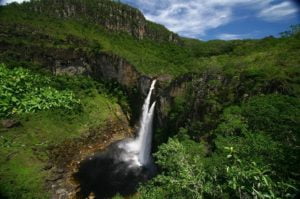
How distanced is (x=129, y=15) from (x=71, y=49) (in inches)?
1361

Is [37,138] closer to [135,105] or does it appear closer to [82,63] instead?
[135,105]

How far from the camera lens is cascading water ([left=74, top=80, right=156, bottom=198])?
33031 millimetres

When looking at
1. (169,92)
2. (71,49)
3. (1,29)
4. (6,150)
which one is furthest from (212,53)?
(6,150)

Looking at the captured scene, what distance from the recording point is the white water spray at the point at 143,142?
40.8 m

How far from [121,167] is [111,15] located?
60.6 m

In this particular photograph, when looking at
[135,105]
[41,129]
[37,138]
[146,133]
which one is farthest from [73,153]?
[135,105]

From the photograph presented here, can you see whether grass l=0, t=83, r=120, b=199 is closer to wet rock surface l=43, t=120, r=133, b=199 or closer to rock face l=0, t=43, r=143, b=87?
wet rock surface l=43, t=120, r=133, b=199

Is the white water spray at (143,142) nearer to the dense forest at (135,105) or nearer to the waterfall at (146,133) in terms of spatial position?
the waterfall at (146,133)

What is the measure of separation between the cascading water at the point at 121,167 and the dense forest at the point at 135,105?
5.31 feet

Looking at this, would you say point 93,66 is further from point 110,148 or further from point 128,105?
point 110,148

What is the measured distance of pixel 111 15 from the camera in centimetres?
8856

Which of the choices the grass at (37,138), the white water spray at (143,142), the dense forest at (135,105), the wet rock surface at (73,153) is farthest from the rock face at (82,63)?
the wet rock surface at (73,153)

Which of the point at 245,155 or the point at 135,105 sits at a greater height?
the point at 245,155

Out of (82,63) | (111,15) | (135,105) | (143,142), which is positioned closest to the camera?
(143,142)
